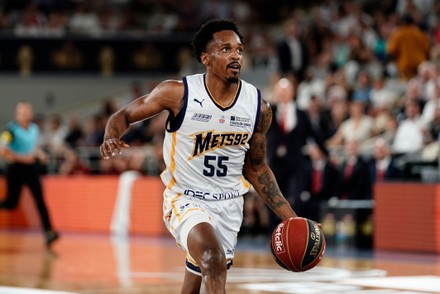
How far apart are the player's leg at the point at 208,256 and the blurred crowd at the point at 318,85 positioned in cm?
768

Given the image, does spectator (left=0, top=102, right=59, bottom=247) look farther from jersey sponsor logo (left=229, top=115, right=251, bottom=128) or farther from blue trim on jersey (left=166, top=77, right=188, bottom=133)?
jersey sponsor logo (left=229, top=115, right=251, bottom=128)

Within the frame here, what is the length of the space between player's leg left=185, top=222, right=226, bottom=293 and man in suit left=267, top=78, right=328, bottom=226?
798 cm

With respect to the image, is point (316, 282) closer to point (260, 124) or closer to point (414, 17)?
point (260, 124)

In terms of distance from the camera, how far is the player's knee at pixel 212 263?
6570mm

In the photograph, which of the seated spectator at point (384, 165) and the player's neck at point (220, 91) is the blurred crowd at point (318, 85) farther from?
the player's neck at point (220, 91)

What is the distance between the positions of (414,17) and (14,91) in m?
11.7

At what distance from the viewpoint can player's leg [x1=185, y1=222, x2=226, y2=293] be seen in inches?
258

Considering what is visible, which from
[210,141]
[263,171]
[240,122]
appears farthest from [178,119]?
[263,171]

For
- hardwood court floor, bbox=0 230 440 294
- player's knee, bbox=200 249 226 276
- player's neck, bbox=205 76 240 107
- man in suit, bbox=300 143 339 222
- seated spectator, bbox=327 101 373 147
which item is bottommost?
hardwood court floor, bbox=0 230 440 294

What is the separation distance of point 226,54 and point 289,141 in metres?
7.76

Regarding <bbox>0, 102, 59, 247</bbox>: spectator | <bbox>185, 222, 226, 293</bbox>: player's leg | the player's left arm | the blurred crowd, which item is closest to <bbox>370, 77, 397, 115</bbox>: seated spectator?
the blurred crowd

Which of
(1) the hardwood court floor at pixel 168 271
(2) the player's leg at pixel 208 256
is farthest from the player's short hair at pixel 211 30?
(1) the hardwood court floor at pixel 168 271

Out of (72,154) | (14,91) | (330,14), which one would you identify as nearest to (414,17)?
(330,14)

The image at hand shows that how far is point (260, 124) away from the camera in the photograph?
24.5 ft
